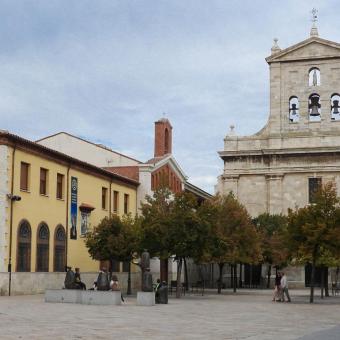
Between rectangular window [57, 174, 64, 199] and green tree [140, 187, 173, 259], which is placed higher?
rectangular window [57, 174, 64, 199]

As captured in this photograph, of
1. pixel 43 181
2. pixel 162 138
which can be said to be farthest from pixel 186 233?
pixel 162 138

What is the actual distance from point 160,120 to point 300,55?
18.1m

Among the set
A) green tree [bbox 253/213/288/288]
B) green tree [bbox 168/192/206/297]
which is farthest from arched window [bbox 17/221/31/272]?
green tree [bbox 253/213/288/288]

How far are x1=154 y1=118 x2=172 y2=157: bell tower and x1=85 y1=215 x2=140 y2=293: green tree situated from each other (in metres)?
19.1

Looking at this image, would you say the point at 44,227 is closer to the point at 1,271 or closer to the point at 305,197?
the point at 1,271

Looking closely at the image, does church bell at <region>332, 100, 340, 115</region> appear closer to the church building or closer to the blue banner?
the church building

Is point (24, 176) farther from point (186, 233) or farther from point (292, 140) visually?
point (292, 140)

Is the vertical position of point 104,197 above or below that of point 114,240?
above

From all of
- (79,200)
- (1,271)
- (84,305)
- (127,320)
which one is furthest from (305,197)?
(127,320)

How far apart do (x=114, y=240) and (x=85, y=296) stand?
37.3 ft

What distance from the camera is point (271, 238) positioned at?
6012cm

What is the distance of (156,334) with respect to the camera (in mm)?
17781

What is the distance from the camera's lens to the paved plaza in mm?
17594

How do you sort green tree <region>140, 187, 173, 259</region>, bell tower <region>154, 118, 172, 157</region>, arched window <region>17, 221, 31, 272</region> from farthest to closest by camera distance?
1. bell tower <region>154, 118, 172, 157</region>
2. green tree <region>140, 187, 173, 259</region>
3. arched window <region>17, 221, 31, 272</region>
